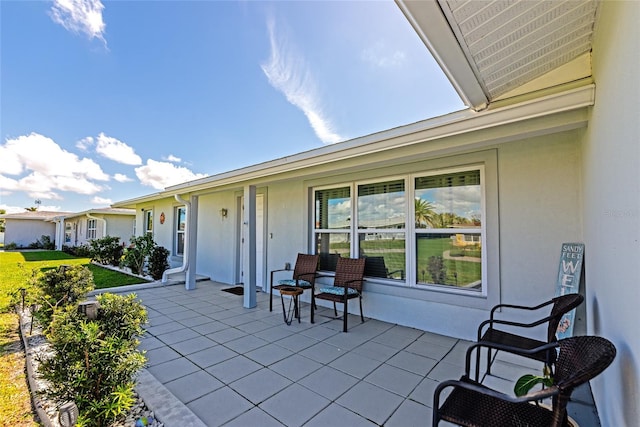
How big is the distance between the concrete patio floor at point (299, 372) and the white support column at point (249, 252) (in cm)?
64

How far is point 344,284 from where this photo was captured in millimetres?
4254

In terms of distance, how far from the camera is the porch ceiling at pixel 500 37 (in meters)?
1.43

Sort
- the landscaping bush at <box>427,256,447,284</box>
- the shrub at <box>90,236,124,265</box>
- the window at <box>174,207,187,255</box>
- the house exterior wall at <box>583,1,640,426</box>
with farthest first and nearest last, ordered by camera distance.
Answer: the shrub at <box>90,236,124,265</box>
the window at <box>174,207,187,255</box>
the landscaping bush at <box>427,256,447,284</box>
the house exterior wall at <box>583,1,640,426</box>

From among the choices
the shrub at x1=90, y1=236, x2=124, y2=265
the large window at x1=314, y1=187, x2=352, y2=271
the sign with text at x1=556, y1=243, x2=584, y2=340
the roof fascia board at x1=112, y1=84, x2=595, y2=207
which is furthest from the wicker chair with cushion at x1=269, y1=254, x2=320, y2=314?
the shrub at x1=90, y1=236, x2=124, y2=265

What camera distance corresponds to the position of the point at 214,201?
26.4 ft

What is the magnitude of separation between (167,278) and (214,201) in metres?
2.44

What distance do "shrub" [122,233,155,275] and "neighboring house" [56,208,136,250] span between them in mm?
9154

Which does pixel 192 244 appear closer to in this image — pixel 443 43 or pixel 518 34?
pixel 443 43

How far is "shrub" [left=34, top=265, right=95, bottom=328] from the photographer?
3.53m

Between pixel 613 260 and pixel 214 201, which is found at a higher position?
pixel 214 201

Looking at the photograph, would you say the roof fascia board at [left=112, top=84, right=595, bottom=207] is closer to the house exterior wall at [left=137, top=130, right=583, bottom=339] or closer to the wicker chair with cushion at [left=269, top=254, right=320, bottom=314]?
the house exterior wall at [left=137, top=130, right=583, bottom=339]

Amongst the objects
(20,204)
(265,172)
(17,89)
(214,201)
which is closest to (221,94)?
(214,201)

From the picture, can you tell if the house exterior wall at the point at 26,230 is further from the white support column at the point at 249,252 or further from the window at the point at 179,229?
the white support column at the point at 249,252

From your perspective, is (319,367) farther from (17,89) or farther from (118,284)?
(17,89)
